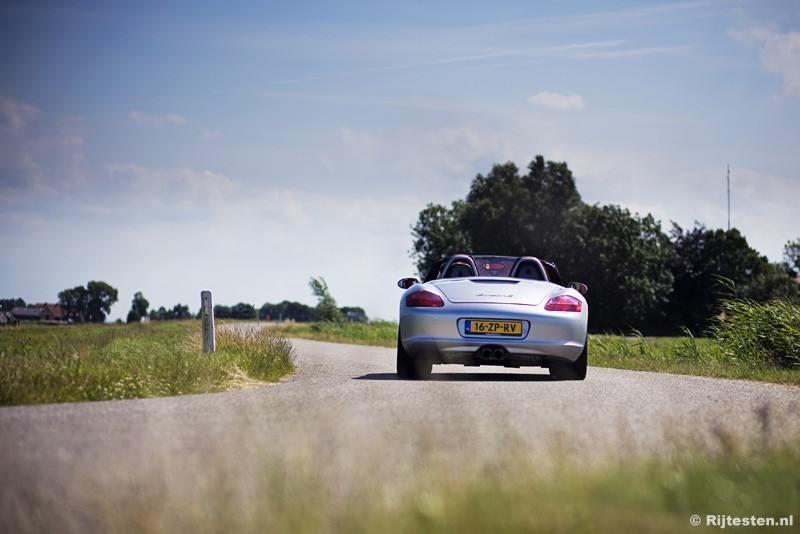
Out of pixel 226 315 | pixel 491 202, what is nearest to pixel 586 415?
pixel 226 315

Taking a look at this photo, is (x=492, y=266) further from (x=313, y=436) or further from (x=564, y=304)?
(x=313, y=436)

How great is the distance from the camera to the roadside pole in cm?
1423

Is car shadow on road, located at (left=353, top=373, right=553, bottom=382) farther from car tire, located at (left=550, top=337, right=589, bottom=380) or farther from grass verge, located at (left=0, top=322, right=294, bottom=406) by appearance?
grass verge, located at (left=0, top=322, right=294, bottom=406)

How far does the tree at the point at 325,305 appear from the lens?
5243cm

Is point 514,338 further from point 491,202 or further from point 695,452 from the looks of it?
point 491,202

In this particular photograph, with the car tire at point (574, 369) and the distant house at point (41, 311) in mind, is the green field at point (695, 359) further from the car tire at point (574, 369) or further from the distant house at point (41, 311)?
the distant house at point (41, 311)

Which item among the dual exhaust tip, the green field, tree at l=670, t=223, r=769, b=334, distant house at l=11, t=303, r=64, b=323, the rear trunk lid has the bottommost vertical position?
the green field

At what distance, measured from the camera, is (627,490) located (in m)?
4.24

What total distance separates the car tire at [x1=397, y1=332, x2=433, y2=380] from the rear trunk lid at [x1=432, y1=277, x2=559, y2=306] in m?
0.85

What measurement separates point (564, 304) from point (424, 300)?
165 centimetres

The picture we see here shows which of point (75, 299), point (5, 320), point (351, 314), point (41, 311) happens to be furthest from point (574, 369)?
point (41, 311)

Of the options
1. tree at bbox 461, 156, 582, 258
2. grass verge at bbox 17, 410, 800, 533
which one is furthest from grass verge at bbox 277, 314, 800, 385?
tree at bbox 461, 156, 582, 258

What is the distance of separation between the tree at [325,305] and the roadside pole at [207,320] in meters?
37.5

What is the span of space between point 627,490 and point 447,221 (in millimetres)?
83597
